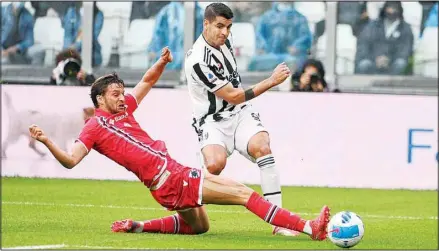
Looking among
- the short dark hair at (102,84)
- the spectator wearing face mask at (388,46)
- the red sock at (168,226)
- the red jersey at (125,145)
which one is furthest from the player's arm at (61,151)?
the spectator wearing face mask at (388,46)

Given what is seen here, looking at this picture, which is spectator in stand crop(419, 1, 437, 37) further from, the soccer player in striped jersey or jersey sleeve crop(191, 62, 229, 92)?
jersey sleeve crop(191, 62, 229, 92)

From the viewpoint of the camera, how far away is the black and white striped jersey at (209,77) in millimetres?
12578

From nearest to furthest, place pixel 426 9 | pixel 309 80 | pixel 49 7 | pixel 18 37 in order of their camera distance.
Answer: pixel 309 80 → pixel 426 9 → pixel 49 7 → pixel 18 37

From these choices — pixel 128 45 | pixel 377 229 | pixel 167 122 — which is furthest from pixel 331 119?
pixel 377 229

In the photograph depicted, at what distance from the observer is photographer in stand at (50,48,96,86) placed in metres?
20.7

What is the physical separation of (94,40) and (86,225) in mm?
9083

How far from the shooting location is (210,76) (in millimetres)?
12539

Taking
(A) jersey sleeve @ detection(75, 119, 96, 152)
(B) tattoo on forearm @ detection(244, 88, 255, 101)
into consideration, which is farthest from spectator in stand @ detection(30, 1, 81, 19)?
(A) jersey sleeve @ detection(75, 119, 96, 152)

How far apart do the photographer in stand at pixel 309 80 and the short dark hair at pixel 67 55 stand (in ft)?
11.9

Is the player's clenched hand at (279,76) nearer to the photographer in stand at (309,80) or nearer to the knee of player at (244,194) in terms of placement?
the knee of player at (244,194)

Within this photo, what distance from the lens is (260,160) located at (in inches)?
486

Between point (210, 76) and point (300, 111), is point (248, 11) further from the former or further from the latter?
point (210, 76)

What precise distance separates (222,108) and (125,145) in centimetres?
165

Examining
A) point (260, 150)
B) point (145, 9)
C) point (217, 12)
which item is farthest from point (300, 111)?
point (217, 12)
